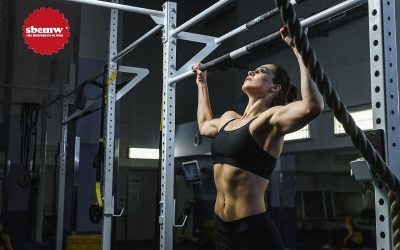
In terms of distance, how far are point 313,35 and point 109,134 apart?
17.3 feet

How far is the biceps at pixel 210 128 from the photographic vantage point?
6.90ft

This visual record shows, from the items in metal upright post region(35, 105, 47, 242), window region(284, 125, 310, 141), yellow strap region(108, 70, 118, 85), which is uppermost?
window region(284, 125, 310, 141)

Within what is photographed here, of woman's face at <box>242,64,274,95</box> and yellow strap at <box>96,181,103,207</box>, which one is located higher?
woman's face at <box>242,64,274,95</box>

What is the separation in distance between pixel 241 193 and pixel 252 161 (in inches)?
5.4

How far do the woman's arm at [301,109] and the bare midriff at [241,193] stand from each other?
9.2 inches

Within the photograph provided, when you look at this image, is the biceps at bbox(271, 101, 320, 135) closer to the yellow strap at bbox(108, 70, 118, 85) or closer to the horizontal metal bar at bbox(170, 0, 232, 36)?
the horizontal metal bar at bbox(170, 0, 232, 36)

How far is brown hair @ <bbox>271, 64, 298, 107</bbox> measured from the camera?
6.02ft

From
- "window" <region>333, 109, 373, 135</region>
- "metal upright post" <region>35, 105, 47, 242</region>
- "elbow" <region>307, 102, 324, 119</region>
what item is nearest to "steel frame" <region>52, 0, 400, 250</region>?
"elbow" <region>307, 102, 324, 119</region>

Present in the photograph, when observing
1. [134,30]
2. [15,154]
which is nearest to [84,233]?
[15,154]

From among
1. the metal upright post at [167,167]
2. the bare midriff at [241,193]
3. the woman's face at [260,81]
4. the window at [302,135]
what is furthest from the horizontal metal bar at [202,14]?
the window at [302,135]

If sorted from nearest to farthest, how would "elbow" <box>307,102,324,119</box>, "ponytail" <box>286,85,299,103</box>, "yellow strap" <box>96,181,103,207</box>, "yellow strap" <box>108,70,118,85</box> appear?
1. "elbow" <box>307,102,324,119</box>
2. "ponytail" <box>286,85,299,103</box>
3. "yellow strap" <box>96,181,103,207</box>
4. "yellow strap" <box>108,70,118,85</box>

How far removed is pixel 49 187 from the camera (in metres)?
9.74

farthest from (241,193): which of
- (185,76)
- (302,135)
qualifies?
(302,135)

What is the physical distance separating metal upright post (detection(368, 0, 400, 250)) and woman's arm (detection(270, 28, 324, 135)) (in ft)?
0.56
